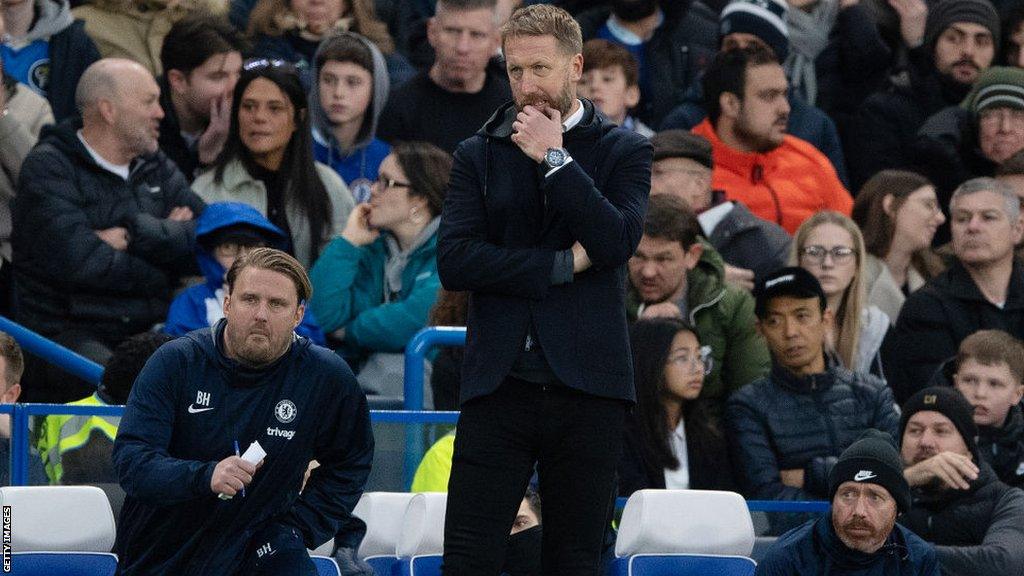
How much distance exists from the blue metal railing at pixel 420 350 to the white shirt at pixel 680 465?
107cm

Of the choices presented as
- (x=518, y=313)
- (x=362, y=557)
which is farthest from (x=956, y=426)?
(x=518, y=313)

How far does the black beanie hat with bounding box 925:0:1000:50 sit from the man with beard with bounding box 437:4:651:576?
704 centimetres

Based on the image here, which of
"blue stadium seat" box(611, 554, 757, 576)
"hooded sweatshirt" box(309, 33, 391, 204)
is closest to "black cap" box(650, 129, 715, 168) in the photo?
"hooded sweatshirt" box(309, 33, 391, 204)

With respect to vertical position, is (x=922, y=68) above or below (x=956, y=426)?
above

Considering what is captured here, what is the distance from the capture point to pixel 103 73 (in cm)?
964

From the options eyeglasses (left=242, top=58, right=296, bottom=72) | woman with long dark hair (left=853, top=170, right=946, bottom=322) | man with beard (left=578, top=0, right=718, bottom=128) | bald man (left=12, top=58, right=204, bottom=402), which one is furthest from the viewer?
man with beard (left=578, top=0, right=718, bottom=128)

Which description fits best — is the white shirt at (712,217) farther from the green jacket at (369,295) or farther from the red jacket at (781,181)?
the green jacket at (369,295)

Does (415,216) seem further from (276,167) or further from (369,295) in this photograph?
(276,167)

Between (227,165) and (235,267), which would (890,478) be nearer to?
(235,267)

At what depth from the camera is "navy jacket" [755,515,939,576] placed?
24.1ft

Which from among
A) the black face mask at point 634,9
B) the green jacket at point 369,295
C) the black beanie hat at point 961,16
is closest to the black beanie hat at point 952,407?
the green jacket at point 369,295

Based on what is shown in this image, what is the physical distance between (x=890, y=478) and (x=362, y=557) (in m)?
2.06

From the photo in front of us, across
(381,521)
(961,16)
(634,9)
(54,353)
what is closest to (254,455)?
(381,521)

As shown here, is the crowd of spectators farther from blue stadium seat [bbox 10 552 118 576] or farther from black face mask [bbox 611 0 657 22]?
blue stadium seat [bbox 10 552 118 576]
